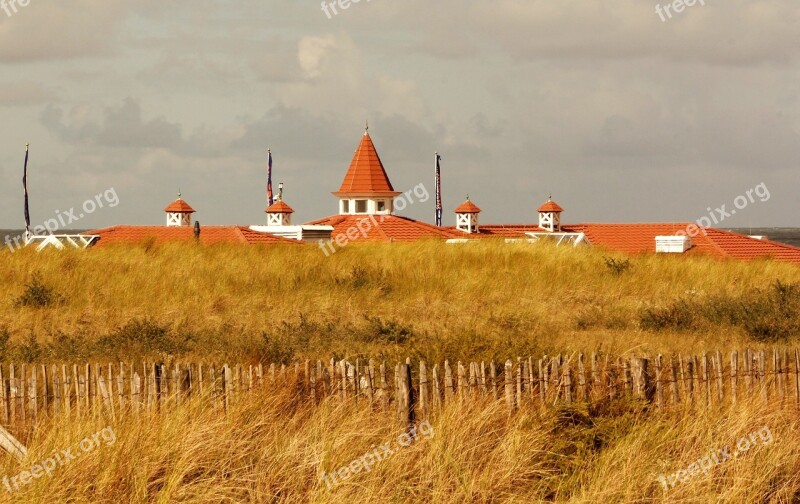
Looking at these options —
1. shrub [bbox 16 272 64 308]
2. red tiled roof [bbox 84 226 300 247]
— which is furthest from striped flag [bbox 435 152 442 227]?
shrub [bbox 16 272 64 308]

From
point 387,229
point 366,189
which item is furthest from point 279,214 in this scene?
point 366,189

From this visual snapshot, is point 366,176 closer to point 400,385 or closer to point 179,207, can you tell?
point 179,207

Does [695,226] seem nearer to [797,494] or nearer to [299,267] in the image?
[299,267]

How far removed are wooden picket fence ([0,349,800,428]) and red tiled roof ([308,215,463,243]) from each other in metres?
40.2

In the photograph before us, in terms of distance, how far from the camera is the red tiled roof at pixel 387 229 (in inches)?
2018

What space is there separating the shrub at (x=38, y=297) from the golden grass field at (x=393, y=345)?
9 centimetres

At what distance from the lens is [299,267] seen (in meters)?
21.3

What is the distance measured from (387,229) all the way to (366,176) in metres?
8.07

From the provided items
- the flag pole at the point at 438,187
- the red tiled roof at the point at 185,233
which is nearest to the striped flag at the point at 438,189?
the flag pole at the point at 438,187

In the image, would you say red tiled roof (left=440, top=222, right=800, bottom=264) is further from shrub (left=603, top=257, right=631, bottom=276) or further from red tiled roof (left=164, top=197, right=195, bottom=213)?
shrub (left=603, top=257, right=631, bottom=276)

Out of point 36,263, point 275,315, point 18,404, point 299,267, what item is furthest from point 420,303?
point 18,404

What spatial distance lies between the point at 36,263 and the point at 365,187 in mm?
39050

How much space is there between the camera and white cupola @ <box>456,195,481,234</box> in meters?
59.6

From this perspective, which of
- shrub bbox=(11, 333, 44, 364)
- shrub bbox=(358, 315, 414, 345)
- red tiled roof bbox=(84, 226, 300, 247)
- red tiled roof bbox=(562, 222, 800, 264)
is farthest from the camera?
red tiled roof bbox=(562, 222, 800, 264)
